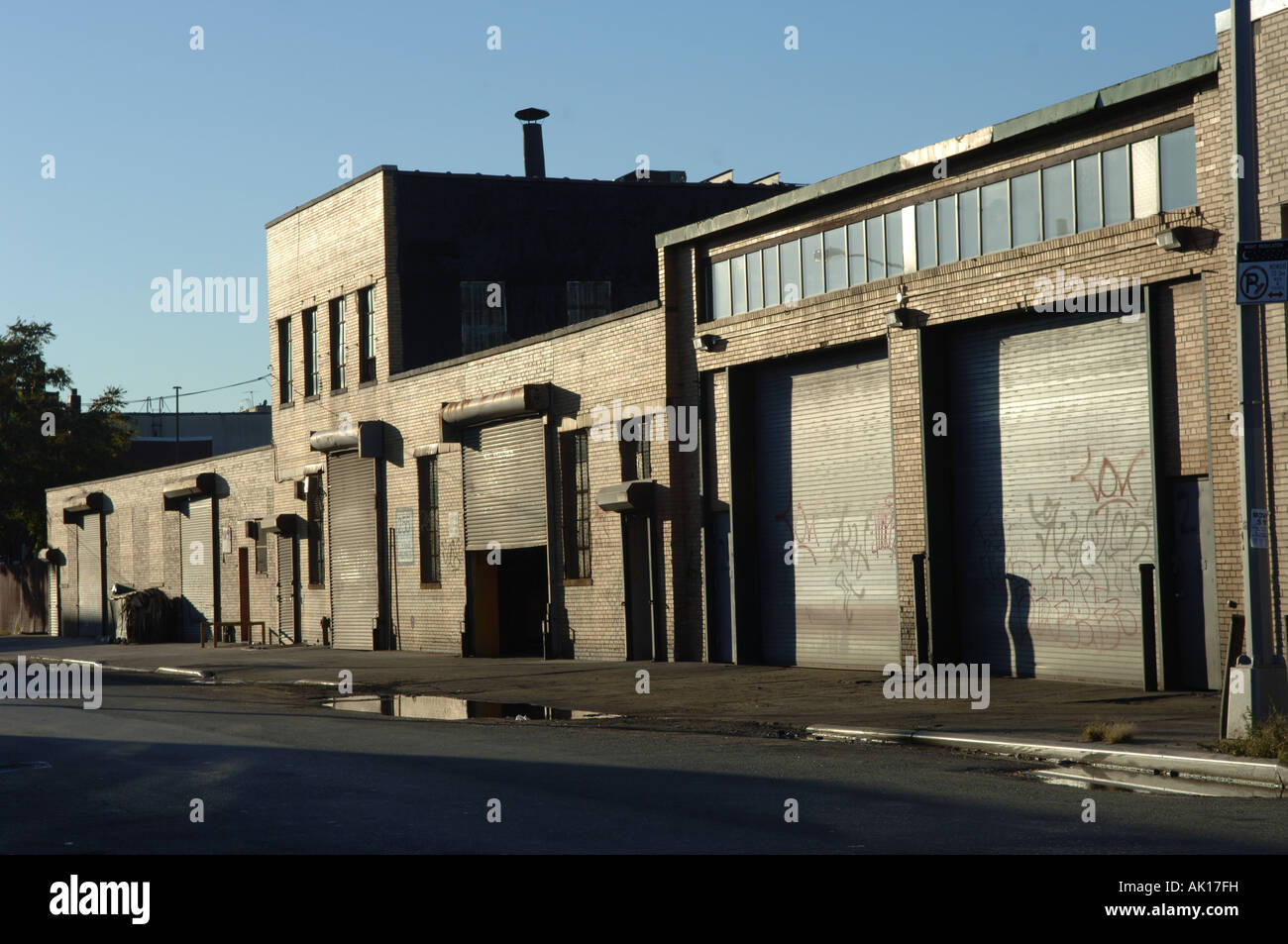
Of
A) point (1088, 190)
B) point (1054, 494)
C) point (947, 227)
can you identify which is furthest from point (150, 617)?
point (1088, 190)

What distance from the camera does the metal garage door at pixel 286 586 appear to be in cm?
3784

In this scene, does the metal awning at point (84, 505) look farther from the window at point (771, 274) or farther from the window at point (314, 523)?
the window at point (771, 274)

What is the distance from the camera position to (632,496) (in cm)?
2445

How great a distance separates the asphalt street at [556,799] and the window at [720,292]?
10.5 m

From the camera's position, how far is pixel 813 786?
10.5 meters

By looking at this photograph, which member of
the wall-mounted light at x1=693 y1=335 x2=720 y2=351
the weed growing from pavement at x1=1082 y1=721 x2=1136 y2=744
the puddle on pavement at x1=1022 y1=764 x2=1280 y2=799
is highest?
the wall-mounted light at x1=693 y1=335 x2=720 y2=351

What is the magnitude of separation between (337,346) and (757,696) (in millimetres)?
20024

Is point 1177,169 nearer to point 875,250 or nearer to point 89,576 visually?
point 875,250

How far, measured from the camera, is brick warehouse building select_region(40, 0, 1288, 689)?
54.7 feet

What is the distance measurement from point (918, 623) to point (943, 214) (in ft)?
18.2

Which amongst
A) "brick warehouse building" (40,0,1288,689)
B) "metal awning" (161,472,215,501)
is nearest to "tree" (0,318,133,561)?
"metal awning" (161,472,215,501)

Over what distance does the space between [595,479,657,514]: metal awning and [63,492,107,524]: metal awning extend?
30.1 metres

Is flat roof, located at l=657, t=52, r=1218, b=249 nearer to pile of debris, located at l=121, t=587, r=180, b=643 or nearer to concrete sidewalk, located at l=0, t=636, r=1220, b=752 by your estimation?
concrete sidewalk, located at l=0, t=636, r=1220, b=752

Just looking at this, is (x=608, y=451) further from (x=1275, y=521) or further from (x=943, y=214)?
(x=1275, y=521)
